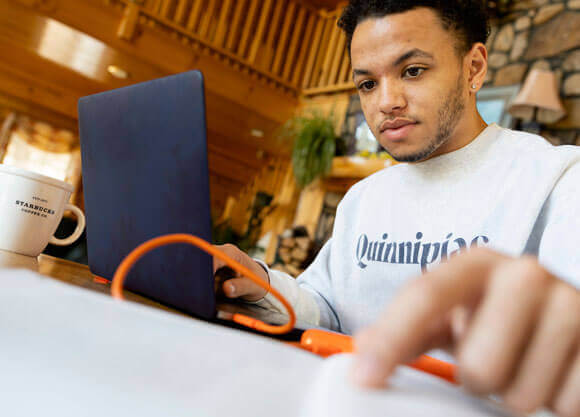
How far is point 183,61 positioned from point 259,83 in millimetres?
709

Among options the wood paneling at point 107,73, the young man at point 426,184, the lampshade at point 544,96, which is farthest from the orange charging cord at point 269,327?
A: the wood paneling at point 107,73

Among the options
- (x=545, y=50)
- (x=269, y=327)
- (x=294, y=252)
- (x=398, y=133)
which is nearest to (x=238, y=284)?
(x=269, y=327)

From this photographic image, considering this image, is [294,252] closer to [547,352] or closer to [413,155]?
[413,155]

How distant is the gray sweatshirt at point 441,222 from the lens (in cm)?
83

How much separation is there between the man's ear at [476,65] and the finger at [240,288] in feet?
2.37

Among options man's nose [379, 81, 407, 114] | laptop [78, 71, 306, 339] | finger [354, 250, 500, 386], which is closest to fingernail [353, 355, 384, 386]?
finger [354, 250, 500, 386]

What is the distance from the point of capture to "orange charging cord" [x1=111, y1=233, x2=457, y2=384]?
301 millimetres

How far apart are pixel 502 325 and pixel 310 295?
83 centimetres

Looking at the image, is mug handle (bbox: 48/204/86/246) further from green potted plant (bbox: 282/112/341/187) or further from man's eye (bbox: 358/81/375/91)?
green potted plant (bbox: 282/112/341/187)

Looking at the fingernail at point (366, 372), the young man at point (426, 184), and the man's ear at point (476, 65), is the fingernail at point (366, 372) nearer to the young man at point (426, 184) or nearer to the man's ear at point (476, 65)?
the young man at point (426, 184)

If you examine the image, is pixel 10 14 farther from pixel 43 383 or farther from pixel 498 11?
pixel 43 383

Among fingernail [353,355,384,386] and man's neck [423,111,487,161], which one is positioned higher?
man's neck [423,111,487,161]

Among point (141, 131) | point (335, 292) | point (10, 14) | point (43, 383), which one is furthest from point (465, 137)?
point (10, 14)

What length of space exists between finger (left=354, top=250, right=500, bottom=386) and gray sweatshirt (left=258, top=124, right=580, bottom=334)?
1.81 ft
